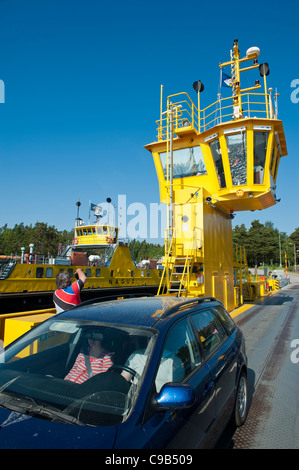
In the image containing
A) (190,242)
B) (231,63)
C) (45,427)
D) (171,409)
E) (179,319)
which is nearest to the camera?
(45,427)

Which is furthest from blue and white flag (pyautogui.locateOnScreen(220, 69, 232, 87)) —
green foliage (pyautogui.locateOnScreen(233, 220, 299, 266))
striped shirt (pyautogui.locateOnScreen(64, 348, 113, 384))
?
green foliage (pyautogui.locateOnScreen(233, 220, 299, 266))

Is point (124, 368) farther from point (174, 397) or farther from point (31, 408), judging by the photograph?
point (31, 408)

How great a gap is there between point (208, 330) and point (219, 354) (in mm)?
242

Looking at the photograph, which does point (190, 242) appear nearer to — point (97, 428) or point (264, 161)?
point (264, 161)

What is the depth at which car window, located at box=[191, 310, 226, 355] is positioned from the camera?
8.90 feet

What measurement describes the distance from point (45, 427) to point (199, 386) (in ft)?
3.79

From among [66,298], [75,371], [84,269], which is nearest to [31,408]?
[75,371]

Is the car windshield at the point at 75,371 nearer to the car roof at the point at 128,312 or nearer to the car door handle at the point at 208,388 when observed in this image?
the car roof at the point at 128,312

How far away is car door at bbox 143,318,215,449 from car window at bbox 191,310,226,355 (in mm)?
175

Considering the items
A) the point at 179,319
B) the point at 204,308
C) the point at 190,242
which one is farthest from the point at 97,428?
the point at 190,242

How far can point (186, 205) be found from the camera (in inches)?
408

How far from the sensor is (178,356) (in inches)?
89.9

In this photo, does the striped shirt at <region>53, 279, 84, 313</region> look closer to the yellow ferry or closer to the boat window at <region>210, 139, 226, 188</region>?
the yellow ferry

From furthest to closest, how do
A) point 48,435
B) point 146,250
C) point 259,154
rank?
point 146,250
point 259,154
point 48,435
